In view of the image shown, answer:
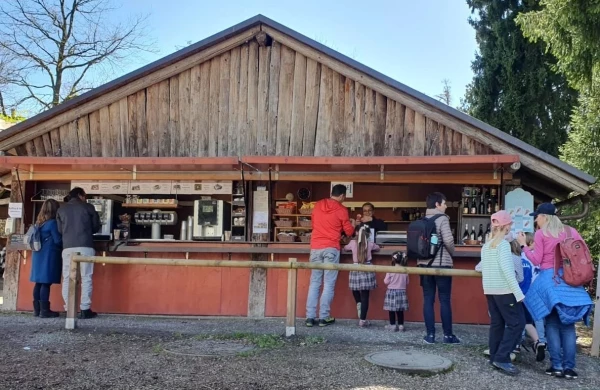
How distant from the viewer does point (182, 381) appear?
203 inches

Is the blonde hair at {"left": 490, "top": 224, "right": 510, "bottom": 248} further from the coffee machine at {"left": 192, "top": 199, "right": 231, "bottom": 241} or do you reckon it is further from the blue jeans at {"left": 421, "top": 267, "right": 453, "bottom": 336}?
the coffee machine at {"left": 192, "top": 199, "right": 231, "bottom": 241}

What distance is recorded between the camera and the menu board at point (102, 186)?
→ 32.0 feet

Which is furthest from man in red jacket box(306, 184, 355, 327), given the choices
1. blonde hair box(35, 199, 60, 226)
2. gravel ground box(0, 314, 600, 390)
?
blonde hair box(35, 199, 60, 226)

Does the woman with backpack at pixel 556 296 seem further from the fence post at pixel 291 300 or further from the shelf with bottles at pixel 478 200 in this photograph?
the shelf with bottles at pixel 478 200

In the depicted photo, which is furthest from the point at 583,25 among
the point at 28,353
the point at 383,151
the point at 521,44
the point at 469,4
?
the point at 469,4

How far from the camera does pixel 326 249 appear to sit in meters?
8.09

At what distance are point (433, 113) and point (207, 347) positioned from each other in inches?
191

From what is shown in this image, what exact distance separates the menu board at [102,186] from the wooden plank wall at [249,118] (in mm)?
481

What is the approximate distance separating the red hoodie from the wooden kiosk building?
30.0 inches

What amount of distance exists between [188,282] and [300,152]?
2.71 metres

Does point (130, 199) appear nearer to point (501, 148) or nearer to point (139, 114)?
point (139, 114)

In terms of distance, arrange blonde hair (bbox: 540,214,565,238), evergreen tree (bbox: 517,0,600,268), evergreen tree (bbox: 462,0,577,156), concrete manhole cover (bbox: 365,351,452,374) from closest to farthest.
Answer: concrete manhole cover (bbox: 365,351,452,374) < blonde hair (bbox: 540,214,565,238) < evergreen tree (bbox: 517,0,600,268) < evergreen tree (bbox: 462,0,577,156)

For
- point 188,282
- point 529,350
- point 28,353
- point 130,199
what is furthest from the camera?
point 130,199

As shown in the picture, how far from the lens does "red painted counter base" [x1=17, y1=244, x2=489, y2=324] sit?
349 inches
